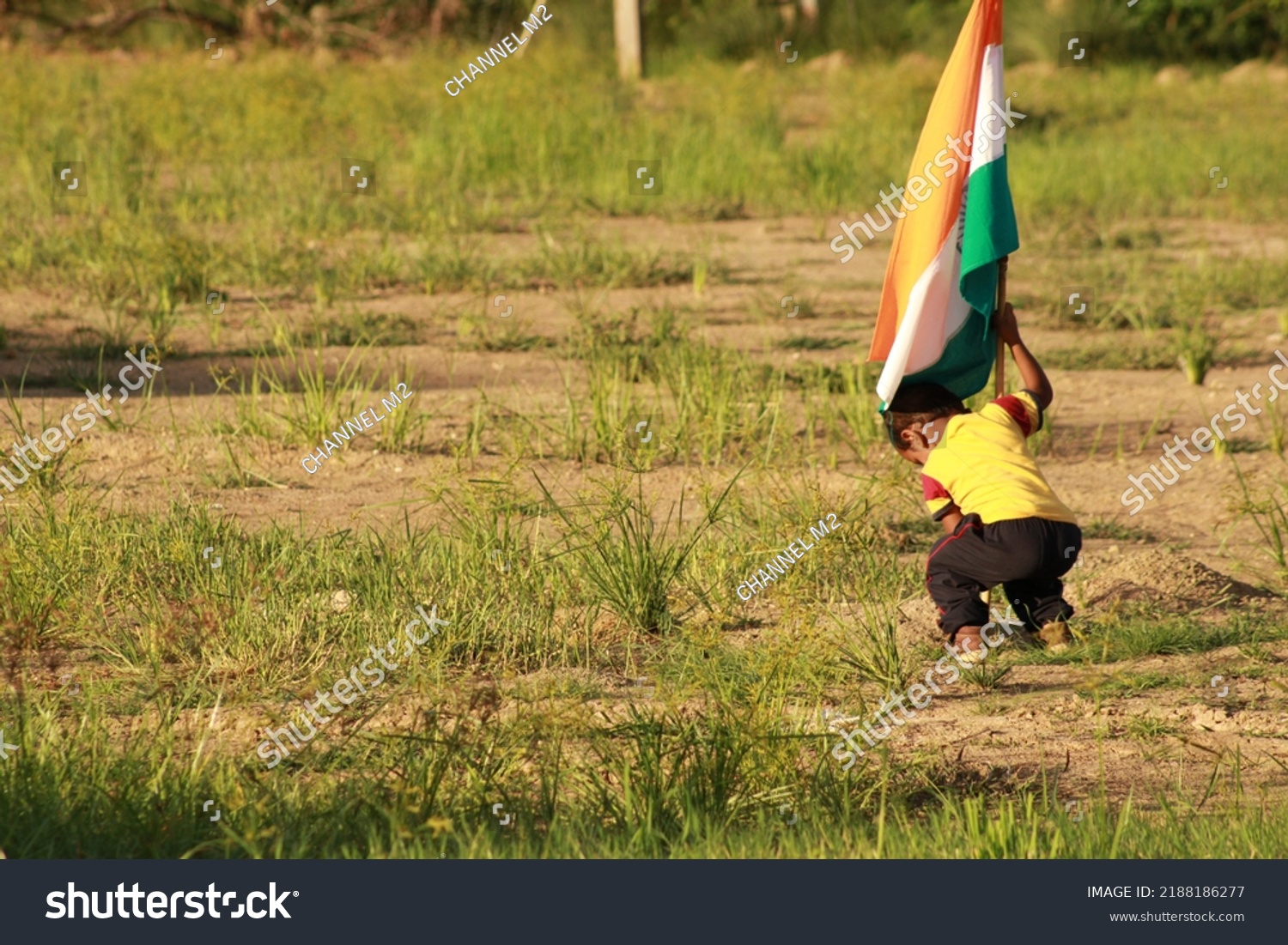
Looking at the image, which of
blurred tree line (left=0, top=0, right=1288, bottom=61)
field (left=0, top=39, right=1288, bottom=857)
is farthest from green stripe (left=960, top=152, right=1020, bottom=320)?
blurred tree line (left=0, top=0, right=1288, bottom=61)

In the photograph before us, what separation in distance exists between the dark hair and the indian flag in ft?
0.14

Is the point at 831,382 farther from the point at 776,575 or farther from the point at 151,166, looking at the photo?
the point at 151,166

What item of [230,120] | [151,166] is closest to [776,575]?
[151,166]

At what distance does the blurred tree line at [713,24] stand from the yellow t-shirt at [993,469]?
14.2 meters

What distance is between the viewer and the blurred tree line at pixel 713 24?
19.2m

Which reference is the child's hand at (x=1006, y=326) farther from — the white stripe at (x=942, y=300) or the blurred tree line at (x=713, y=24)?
the blurred tree line at (x=713, y=24)

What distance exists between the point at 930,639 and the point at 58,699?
2.07 meters

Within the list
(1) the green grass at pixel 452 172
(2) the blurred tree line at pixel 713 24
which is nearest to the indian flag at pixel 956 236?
(1) the green grass at pixel 452 172

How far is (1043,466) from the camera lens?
5961mm

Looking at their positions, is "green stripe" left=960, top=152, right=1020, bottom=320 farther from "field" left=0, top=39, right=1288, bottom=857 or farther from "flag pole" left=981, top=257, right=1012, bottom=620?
"field" left=0, top=39, right=1288, bottom=857

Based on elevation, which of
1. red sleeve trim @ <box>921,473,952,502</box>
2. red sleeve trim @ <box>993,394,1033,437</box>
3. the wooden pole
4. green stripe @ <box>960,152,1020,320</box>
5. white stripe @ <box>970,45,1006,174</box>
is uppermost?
the wooden pole

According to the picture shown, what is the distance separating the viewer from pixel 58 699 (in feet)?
11.3

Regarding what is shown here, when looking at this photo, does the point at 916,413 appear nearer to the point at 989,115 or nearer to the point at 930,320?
the point at 930,320

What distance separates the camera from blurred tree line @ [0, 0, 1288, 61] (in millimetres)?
19203
